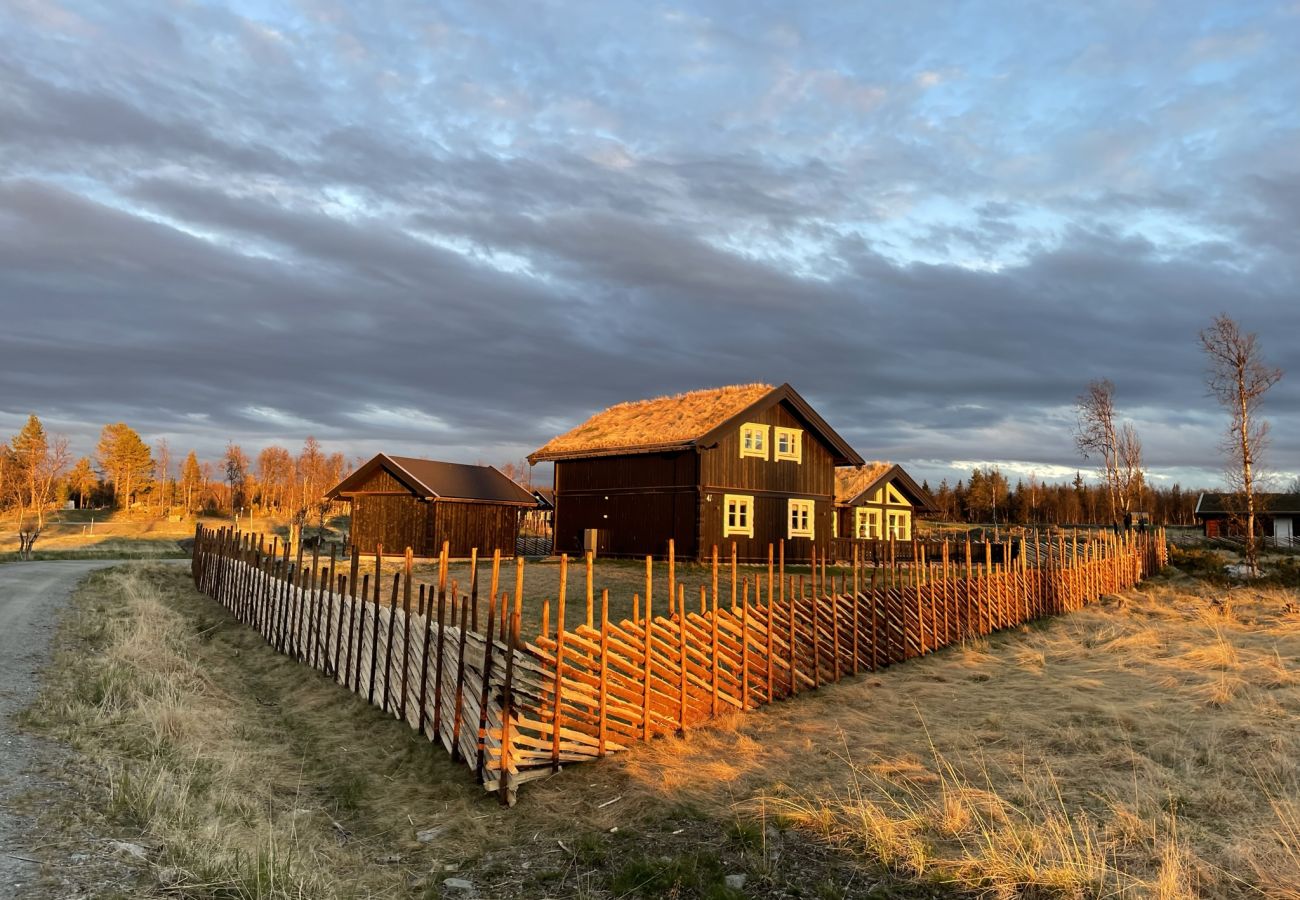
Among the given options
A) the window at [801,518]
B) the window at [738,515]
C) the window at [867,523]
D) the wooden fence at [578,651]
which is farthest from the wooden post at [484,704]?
the window at [867,523]

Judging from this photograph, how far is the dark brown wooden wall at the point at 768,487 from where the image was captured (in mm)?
29688

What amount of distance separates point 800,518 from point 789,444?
10.0ft

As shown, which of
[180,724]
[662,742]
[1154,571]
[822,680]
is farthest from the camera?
[1154,571]

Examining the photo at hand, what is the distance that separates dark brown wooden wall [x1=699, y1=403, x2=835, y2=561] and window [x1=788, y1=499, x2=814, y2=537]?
22 centimetres

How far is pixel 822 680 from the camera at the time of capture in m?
12.4

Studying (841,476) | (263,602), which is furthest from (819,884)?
(841,476)

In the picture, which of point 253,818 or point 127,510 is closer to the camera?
point 253,818

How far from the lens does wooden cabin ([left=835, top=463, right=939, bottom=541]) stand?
131 feet

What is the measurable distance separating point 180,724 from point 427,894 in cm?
450

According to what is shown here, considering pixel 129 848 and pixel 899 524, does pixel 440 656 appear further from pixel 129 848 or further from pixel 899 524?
pixel 899 524

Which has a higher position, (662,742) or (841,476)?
(841,476)

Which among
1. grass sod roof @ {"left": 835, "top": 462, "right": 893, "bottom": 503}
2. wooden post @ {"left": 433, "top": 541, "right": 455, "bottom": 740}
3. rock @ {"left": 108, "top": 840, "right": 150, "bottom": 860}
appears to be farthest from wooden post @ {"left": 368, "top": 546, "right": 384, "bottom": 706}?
grass sod roof @ {"left": 835, "top": 462, "right": 893, "bottom": 503}

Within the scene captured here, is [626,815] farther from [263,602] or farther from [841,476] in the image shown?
[841,476]

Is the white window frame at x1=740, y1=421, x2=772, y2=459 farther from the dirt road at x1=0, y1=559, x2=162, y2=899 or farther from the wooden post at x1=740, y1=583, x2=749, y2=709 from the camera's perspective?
the dirt road at x1=0, y1=559, x2=162, y2=899
